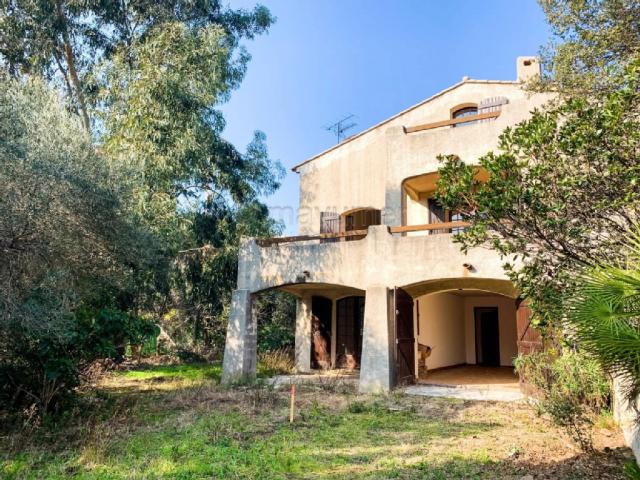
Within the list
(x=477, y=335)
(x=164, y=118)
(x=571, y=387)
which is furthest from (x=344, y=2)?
(x=571, y=387)

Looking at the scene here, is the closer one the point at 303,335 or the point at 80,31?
the point at 303,335

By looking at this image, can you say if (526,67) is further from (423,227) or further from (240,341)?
(240,341)

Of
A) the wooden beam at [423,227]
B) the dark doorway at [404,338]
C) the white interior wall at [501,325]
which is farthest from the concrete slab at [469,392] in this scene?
the white interior wall at [501,325]

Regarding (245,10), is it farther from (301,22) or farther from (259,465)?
(259,465)

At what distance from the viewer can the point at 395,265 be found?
13.1 meters

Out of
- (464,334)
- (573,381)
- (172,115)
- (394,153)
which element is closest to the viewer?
(573,381)

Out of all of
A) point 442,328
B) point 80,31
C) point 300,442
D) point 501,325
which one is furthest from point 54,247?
point 501,325

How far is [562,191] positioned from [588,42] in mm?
4490

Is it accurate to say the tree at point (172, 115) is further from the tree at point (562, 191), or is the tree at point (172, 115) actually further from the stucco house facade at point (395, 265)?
the tree at point (562, 191)

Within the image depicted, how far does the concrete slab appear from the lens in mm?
12023

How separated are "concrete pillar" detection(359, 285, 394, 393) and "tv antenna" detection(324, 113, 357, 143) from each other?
35.3 feet

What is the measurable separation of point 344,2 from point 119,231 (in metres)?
17.4

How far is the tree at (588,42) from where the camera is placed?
749cm

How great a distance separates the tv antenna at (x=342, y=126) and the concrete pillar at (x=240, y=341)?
9.97 metres
